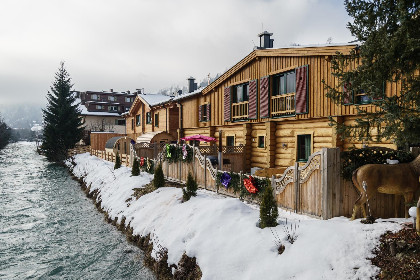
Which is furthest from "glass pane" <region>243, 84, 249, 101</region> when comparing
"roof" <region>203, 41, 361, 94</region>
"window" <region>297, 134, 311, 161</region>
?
"window" <region>297, 134, 311, 161</region>

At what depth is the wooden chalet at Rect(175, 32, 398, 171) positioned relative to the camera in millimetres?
14570

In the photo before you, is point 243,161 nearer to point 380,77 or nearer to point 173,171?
point 173,171

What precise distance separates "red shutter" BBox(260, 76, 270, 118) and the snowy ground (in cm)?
770

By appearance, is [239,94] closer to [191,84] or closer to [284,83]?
[284,83]

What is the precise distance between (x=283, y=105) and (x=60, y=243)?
13345mm

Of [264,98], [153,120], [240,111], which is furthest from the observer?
[153,120]

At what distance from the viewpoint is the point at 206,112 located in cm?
2419

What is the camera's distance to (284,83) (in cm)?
1723

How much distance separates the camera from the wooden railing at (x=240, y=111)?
65.2 ft

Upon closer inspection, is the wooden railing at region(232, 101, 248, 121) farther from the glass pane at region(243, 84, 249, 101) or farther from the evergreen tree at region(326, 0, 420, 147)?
the evergreen tree at region(326, 0, 420, 147)

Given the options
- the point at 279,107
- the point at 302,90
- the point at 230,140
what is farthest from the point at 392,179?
the point at 230,140

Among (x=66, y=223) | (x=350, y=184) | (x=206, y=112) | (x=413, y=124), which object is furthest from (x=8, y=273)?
(x=206, y=112)

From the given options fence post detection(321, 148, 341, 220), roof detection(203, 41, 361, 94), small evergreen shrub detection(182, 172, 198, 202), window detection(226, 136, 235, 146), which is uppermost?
roof detection(203, 41, 361, 94)

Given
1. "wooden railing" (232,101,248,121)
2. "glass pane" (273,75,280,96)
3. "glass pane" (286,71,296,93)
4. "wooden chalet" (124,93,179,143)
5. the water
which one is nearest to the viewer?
the water
